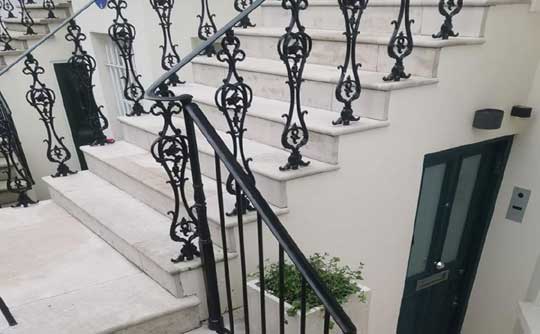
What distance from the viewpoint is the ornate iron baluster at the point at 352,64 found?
202 centimetres

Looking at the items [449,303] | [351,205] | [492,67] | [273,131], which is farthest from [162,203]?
[449,303]

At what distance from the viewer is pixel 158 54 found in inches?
158

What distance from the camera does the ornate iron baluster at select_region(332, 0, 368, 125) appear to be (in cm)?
202

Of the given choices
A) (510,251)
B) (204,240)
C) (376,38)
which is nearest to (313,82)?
(376,38)

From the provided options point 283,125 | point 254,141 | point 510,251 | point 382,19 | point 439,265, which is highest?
point 382,19

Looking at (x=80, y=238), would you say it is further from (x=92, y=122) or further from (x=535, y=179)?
(x=535, y=179)

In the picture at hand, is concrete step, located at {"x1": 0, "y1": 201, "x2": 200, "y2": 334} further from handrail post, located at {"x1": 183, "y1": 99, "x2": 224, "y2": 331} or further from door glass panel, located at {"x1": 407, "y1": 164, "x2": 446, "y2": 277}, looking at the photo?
door glass panel, located at {"x1": 407, "y1": 164, "x2": 446, "y2": 277}

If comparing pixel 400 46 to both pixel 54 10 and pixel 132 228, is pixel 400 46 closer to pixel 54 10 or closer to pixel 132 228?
pixel 132 228

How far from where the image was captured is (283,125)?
8.06ft

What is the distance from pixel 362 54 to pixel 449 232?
70.1 inches

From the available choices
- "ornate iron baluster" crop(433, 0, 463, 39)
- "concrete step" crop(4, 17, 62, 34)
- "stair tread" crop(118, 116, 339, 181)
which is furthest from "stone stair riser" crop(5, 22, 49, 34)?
"ornate iron baluster" crop(433, 0, 463, 39)

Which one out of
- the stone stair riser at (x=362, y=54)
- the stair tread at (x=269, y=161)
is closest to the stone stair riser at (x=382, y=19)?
the stone stair riser at (x=362, y=54)

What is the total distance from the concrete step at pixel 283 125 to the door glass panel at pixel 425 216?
98 centimetres

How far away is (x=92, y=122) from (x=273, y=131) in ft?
5.03
